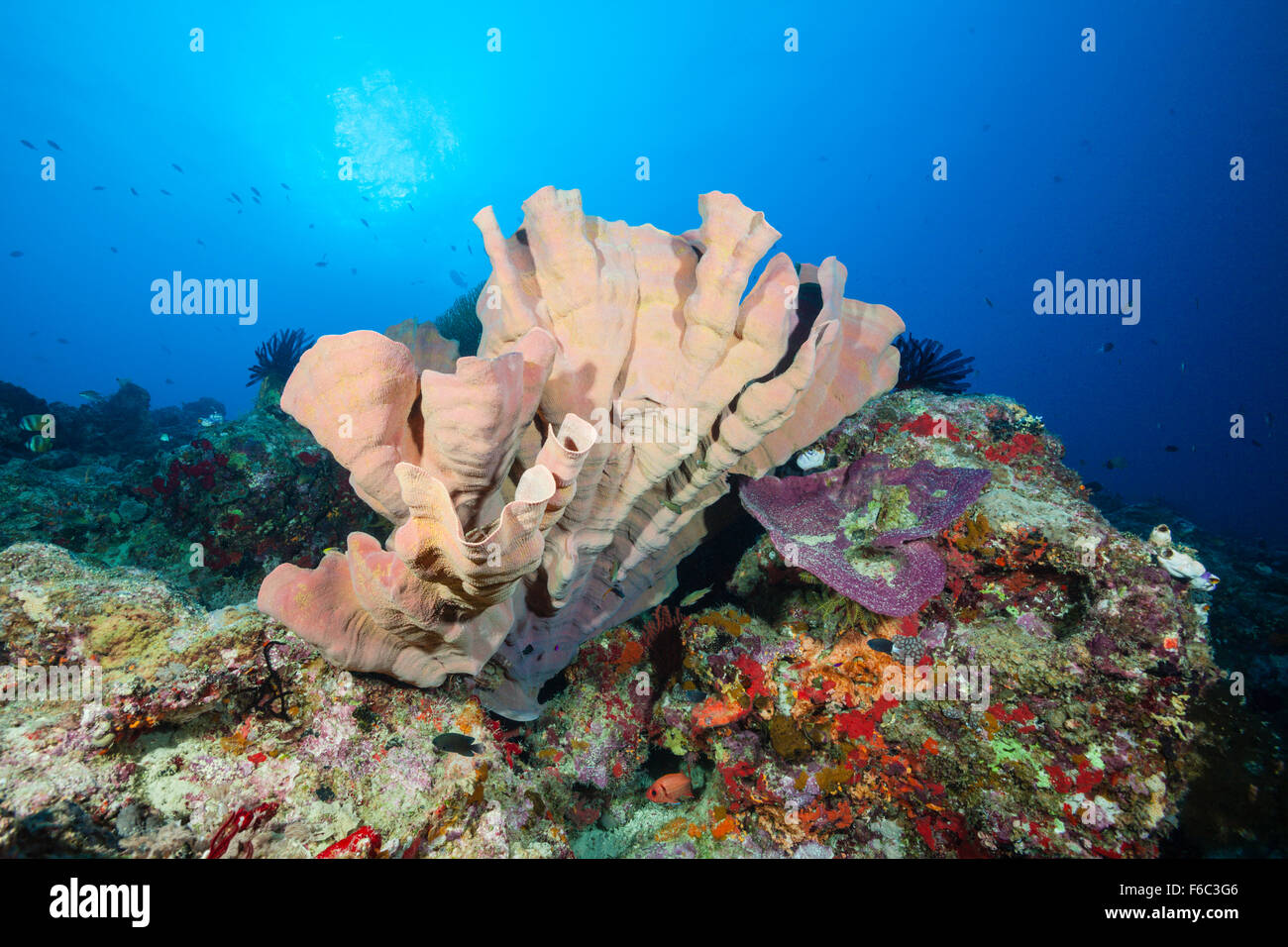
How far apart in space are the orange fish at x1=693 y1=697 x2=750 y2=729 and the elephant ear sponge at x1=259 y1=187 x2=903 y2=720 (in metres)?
1.20

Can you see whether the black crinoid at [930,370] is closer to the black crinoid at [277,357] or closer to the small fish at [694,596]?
the small fish at [694,596]

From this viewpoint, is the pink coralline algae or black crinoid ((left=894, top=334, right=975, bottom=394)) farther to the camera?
black crinoid ((left=894, top=334, right=975, bottom=394))

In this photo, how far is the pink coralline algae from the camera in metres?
2.93

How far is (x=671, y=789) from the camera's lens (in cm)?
351

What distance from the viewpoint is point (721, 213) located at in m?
2.12

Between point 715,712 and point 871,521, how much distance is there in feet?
5.59

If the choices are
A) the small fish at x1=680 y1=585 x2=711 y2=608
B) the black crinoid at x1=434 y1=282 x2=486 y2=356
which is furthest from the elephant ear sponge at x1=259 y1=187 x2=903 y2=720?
the black crinoid at x1=434 y1=282 x2=486 y2=356

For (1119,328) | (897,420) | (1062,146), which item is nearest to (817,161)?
(1062,146)

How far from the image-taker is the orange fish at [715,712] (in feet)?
11.1
